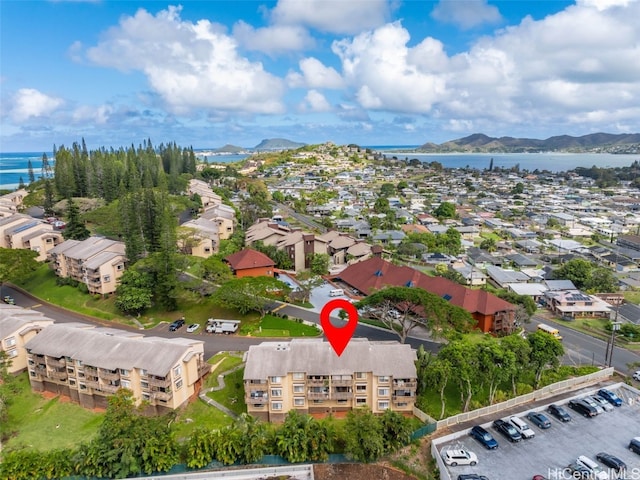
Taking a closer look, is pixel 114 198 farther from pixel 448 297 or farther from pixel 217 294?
pixel 448 297

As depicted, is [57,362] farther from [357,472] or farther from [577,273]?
[577,273]

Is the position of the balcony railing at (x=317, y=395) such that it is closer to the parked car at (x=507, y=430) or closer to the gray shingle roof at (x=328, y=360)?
the gray shingle roof at (x=328, y=360)

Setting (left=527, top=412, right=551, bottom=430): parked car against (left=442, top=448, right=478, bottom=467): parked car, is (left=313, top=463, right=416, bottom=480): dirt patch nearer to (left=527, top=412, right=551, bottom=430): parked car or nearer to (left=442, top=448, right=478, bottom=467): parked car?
(left=442, top=448, right=478, bottom=467): parked car

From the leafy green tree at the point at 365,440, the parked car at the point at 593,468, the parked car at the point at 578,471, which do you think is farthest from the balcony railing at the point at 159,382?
the parked car at the point at 593,468

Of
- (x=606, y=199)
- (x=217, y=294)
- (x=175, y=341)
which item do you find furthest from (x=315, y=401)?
(x=606, y=199)

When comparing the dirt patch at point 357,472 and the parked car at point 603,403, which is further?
the parked car at point 603,403

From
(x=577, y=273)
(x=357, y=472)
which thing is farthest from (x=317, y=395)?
(x=577, y=273)
